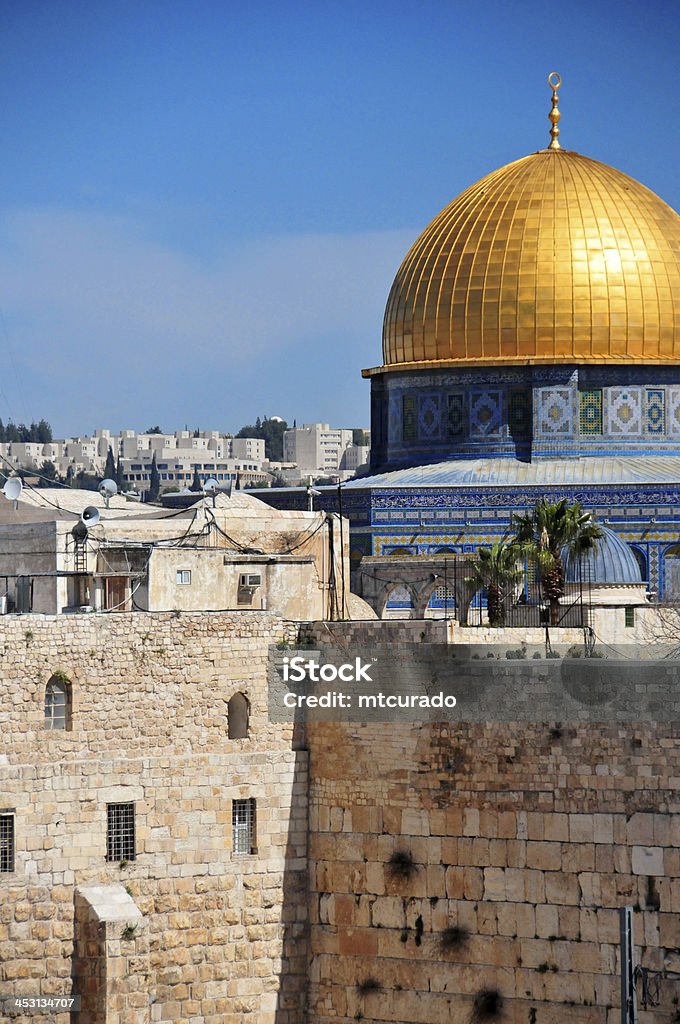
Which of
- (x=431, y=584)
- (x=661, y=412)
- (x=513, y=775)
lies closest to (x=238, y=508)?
(x=431, y=584)

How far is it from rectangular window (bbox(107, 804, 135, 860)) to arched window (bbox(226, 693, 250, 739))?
1.13 meters

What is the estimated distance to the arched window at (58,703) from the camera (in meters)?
16.2

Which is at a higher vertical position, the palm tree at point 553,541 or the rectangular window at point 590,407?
the rectangular window at point 590,407

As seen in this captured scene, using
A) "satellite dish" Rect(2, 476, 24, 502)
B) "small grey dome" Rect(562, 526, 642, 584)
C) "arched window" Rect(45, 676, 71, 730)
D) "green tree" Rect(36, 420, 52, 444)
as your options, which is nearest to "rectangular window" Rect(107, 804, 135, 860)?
"arched window" Rect(45, 676, 71, 730)

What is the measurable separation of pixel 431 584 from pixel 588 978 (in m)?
13.7

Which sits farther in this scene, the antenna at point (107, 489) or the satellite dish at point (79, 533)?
the antenna at point (107, 489)

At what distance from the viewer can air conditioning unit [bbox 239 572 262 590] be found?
2014 centimetres

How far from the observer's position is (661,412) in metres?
33.8

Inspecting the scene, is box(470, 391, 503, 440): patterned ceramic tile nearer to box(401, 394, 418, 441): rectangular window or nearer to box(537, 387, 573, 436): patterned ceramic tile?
box(537, 387, 573, 436): patterned ceramic tile

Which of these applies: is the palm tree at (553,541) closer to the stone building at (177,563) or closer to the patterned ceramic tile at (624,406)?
the stone building at (177,563)

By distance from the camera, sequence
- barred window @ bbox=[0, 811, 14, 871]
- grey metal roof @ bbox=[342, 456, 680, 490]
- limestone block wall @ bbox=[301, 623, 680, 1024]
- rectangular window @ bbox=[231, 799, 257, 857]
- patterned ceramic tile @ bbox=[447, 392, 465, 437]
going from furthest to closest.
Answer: patterned ceramic tile @ bbox=[447, 392, 465, 437]
grey metal roof @ bbox=[342, 456, 680, 490]
rectangular window @ bbox=[231, 799, 257, 857]
barred window @ bbox=[0, 811, 14, 871]
limestone block wall @ bbox=[301, 623, 680, 1024]

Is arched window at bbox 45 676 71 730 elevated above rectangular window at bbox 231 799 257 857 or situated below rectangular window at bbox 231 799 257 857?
above

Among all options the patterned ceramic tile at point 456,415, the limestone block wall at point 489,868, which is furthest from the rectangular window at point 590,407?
the limestone block wall at point 489,868

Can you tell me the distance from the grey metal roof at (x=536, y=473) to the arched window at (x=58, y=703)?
650 inches
